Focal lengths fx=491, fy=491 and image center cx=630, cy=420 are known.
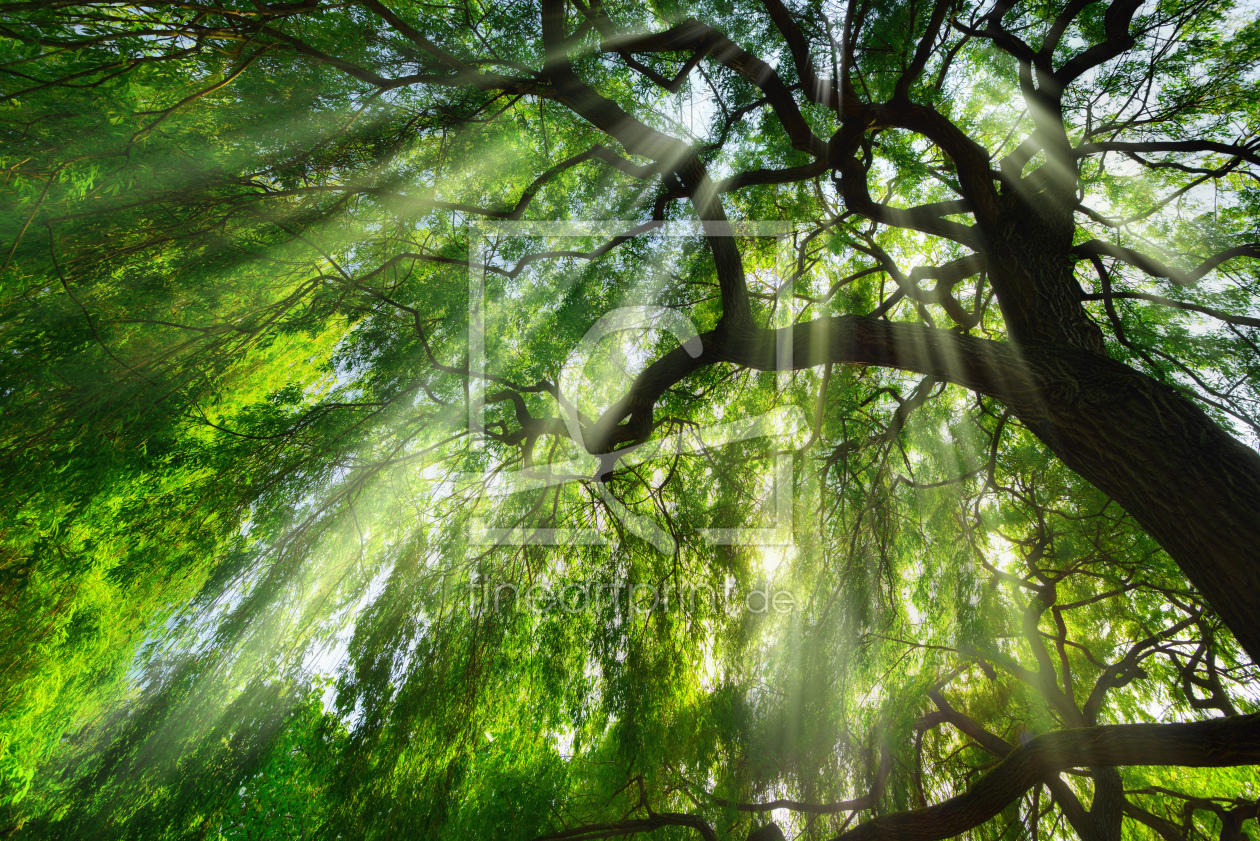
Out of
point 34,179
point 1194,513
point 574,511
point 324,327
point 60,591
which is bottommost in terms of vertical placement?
point 60,591

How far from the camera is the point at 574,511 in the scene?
12.2 ft

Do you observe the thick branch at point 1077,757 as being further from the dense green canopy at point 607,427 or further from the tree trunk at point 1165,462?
the tree trunk at point 1165,462

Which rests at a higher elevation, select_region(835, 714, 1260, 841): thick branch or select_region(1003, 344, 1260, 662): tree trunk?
select_region(1003, 344, 1260, 662): tree trunk

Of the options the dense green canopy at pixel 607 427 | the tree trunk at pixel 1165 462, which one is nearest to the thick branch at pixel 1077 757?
the dense green canopy at pixel 607 427

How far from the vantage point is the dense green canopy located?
6.07ft

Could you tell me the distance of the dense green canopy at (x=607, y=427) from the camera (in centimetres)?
185

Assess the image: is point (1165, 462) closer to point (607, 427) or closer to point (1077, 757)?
point (1077, 757)

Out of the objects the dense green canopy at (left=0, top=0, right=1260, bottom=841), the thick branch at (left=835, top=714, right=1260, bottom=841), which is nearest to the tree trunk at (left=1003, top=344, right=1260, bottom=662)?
the dense green canopy at (left=0, top=0, right=1260, bottom=841)

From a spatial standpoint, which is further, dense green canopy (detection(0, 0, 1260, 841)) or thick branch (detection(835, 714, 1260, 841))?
dense green canopy (detection(0, 0, 1260, 841))

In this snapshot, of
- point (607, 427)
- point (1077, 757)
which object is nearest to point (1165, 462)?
point (1077, 757)

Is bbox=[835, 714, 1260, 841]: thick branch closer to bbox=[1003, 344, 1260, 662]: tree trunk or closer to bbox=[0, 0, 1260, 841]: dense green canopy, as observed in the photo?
bbox=[0, 0, 1260, 841]: dense green canopy

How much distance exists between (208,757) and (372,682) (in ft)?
2.49

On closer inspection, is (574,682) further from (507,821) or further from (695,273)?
(695,273)

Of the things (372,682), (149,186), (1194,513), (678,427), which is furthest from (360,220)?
(1194,513)
